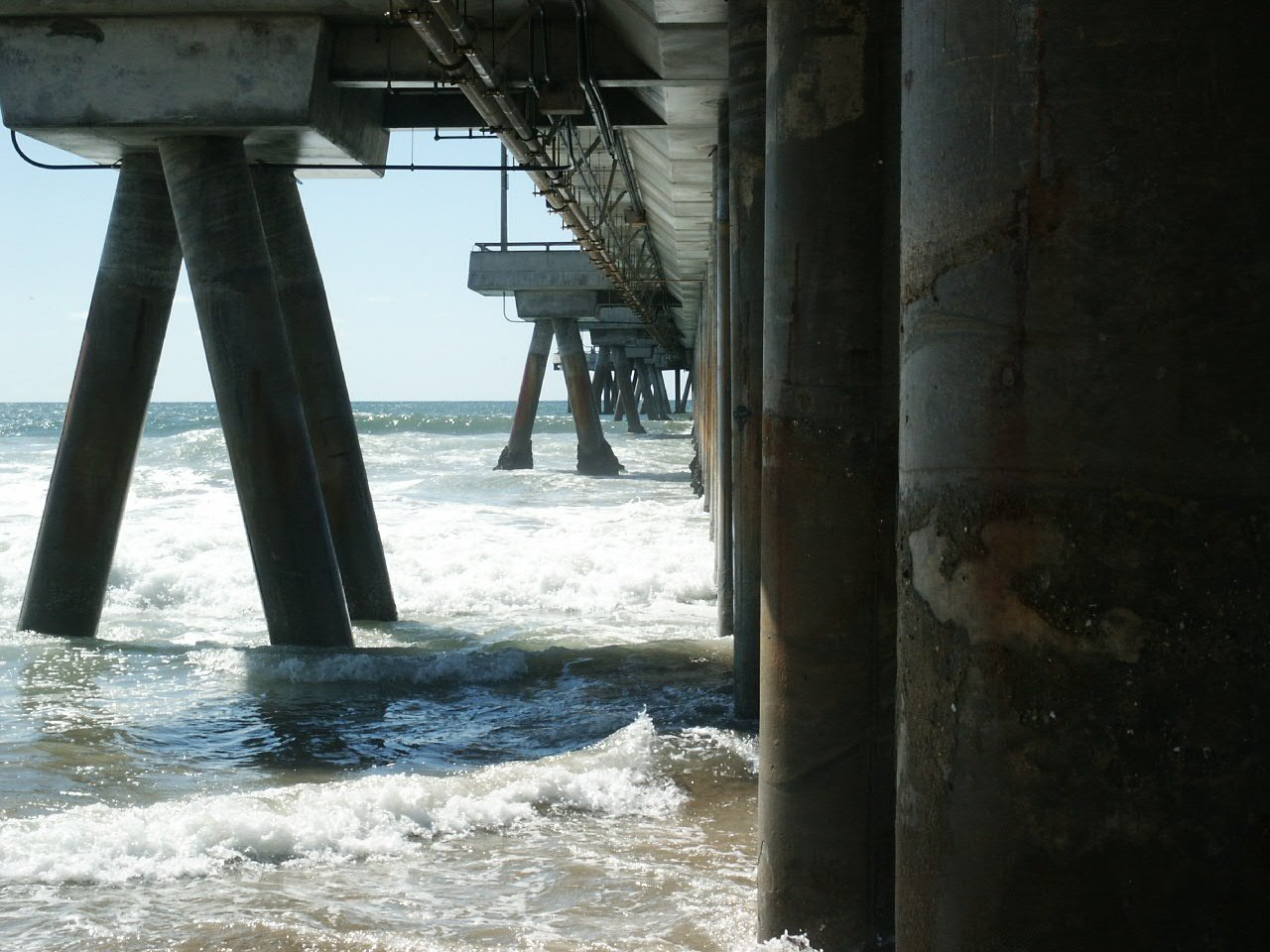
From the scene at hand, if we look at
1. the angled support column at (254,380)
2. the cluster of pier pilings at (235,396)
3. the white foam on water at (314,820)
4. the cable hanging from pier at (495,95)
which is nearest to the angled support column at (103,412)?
the cluster of pier pilings at (235,396)

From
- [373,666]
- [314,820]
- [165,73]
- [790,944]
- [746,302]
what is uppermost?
[165,73]

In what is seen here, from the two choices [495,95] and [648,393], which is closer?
[495,95]

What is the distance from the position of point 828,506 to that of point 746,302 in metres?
3.70

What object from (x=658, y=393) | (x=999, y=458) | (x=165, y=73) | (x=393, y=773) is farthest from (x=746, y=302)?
(x=658, y=393)

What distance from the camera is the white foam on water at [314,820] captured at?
17.6 feet

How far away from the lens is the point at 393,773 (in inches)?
275

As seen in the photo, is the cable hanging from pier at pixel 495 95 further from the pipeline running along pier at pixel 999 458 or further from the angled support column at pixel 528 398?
the angled support column at pixel 528 398

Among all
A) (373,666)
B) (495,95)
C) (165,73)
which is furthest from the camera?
(165,73)

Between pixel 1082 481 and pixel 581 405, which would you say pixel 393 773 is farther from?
pixel 581 405

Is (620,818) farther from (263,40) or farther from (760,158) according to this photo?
(263,40)

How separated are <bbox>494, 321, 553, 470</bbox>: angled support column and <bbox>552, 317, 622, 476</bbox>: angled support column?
414 mm

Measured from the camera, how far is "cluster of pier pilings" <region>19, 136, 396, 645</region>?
10.3 meters

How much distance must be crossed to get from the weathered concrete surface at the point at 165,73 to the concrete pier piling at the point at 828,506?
272 inches

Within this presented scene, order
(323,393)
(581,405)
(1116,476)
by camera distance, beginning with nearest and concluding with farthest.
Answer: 1. (1116,476)
2. (323,393)
3. (581,405)
